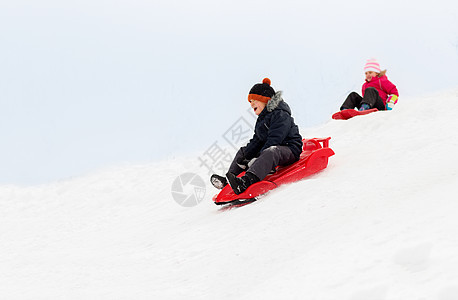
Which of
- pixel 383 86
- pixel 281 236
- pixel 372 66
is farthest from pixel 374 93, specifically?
pixel 281 236

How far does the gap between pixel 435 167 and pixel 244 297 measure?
2.39 m

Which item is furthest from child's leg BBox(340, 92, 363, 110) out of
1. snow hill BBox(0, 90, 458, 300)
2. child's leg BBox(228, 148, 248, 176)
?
child's leg BBox(228, 148, 248, 176)

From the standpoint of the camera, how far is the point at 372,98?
7645mm

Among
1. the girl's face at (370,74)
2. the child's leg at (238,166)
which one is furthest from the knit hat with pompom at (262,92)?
the girl's face at (370,74)

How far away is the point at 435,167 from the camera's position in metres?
4.02

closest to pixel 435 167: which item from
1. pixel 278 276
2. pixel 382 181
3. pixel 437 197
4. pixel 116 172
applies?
pixel 382 181

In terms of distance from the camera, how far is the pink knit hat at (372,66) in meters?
8.07

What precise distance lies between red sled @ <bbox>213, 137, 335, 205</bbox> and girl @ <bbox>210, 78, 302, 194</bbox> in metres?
0.07

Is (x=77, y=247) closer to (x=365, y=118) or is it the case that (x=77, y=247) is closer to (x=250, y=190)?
(x=250, y=190)

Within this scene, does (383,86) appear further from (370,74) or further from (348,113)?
(348,113)

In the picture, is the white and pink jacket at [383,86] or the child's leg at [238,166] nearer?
the child's leg at [238,166]

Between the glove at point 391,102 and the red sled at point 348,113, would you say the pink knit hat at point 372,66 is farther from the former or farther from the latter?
the red sled at point 348,113

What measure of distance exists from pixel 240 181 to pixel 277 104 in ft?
3.26

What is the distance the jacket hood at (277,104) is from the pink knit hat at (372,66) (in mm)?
3767
